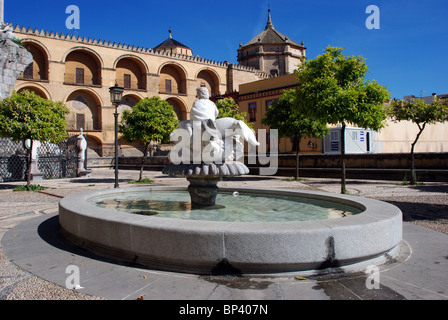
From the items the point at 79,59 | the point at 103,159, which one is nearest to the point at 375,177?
the point at 103,159

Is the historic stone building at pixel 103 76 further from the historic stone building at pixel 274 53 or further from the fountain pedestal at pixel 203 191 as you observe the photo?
the fountain pedestal at pixel 203 191

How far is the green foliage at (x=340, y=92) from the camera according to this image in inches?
416

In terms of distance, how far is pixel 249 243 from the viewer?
114 inches

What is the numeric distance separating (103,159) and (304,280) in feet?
112

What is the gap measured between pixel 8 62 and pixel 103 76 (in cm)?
1490

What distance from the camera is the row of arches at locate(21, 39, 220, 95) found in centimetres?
3622

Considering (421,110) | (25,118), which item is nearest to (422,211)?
(421,110)

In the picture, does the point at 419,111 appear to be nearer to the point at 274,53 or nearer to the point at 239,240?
the point at 239,240

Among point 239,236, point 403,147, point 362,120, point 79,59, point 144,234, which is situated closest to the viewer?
point 239,236

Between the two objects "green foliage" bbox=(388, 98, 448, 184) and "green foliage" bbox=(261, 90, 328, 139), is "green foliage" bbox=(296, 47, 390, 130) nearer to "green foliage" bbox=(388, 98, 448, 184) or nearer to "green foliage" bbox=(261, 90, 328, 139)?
"green foliage" bbox=(388, 98, 448, 184)

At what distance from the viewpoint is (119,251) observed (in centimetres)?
348

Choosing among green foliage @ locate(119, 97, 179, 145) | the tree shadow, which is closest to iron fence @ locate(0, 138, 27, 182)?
green foliage @ locate(119, 97, 179, 145)

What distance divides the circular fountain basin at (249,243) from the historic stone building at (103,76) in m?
36.4

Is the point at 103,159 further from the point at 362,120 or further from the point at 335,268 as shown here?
the point at 335,268
